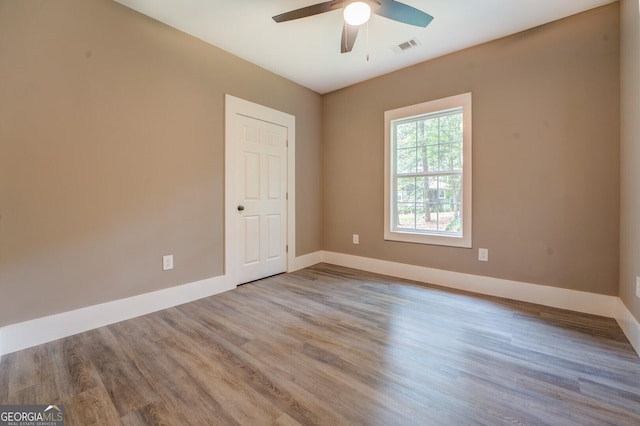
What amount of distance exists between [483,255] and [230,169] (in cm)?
294

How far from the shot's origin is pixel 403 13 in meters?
1.95

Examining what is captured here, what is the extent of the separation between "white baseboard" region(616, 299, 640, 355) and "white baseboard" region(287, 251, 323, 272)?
10.6 feet

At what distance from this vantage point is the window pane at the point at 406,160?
11.4 feet

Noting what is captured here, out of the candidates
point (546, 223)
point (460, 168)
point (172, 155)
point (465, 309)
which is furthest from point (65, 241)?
point (546, 223)

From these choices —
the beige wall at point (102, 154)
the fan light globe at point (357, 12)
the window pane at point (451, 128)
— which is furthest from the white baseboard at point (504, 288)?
the fan light globe at point (357, 12)

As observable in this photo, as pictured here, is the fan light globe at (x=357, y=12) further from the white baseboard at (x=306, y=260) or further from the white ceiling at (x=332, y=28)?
the white baseboard at (x=306, y=260)

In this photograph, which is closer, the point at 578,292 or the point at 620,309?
the point at 620,309

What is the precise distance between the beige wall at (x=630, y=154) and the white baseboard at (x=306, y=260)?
324 cm

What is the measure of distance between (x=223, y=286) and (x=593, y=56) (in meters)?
4.14

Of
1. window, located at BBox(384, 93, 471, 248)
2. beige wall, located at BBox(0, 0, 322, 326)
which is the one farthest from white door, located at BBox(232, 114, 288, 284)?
window, located at BBox(384, 93, 471, 248)

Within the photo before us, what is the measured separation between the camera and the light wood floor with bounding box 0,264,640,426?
1313 millimetres

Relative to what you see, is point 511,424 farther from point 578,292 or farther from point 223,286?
point 223,286

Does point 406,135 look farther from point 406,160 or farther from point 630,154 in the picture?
point 630,154

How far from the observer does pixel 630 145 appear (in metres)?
2.03
